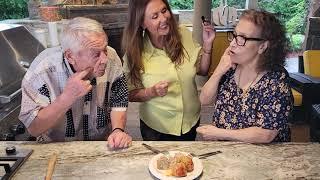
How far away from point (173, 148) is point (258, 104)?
487mm

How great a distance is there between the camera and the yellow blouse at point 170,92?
191 centimetres

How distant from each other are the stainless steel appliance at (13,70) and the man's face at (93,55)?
1.90ft

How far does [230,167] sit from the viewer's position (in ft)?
4.31

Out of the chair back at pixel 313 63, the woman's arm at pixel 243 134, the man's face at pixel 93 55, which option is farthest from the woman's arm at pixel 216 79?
the chair back at pixel 313 63

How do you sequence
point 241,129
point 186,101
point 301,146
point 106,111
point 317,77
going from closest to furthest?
point 301,146 → point 241,129 → point 106,111 → point 186,101 → point 317,77

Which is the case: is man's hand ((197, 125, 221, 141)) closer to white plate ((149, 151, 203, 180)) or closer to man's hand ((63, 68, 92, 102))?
white plate ((149, 151, 203, 180))

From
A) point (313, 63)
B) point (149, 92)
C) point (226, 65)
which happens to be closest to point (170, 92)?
point (149, 92)

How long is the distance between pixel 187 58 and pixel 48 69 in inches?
32.8

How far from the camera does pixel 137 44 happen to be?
1.90 meters

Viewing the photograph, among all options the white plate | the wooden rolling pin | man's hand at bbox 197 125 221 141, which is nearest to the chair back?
man's hand at bbox 197 125 221 141

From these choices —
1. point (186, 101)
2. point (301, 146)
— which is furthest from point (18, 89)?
point (301, 146)

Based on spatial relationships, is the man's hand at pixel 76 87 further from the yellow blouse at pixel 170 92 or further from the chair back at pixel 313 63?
the chair back at pixel 313 63

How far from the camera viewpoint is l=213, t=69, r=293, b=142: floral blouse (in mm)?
1555

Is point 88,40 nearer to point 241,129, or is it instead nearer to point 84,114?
point 84,114
